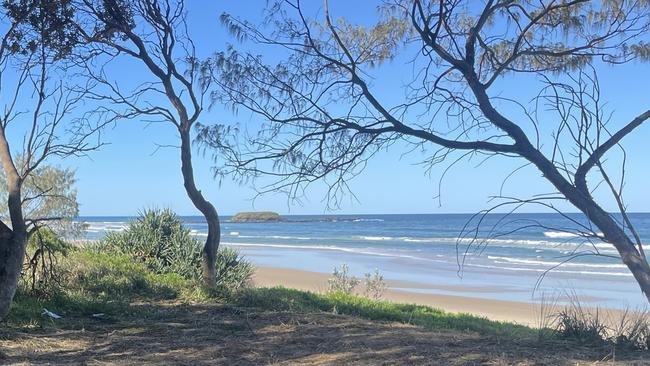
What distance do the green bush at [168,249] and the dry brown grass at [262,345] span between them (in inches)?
181

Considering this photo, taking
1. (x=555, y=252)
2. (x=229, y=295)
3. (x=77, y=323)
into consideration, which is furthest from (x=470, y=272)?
(x=77, y=323)

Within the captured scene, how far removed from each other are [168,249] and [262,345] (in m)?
6.93

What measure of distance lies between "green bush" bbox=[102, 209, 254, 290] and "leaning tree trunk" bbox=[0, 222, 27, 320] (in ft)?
17.6

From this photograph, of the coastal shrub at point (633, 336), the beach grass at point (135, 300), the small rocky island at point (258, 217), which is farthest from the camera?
the small rocky island at point (258, 217)

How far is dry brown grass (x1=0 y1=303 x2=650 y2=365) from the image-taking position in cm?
544

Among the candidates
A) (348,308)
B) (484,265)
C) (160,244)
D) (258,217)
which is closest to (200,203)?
(348,308)

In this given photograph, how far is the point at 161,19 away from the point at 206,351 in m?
5.16

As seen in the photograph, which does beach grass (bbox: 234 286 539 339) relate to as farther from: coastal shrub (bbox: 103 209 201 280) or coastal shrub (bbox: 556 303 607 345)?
coastal shrub (bbox: 103 209 201 280)

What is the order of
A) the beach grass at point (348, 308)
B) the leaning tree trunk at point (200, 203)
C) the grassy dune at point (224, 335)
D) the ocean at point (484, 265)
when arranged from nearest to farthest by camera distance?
the grassy dune at point (224, 335)
the beach grass at point (348, 308)
the leaning tree trunk at point (200, 203)
the ocean at point (484, 265)

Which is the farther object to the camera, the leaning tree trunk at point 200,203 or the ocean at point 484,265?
the ocean at point 484,265

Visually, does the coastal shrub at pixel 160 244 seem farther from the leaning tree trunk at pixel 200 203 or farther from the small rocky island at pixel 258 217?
the small rocky island at pixel 258 217

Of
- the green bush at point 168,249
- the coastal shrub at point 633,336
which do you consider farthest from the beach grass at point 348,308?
the green bush at point 168,249

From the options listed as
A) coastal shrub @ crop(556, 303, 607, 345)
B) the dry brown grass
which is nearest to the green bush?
the dry brown grass

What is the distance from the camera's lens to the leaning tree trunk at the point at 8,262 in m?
6.27
